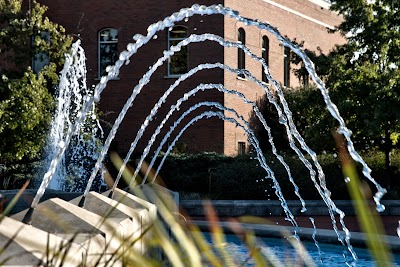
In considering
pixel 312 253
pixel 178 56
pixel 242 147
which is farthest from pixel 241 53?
pixel 312 253

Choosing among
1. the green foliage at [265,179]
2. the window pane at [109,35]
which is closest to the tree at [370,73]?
the green foliage at [265,179]

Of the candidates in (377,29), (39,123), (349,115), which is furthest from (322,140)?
(39,123)

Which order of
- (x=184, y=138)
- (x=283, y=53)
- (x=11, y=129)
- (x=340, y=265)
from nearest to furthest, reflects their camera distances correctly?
(x=340, y=265), (x=11, y=129), (x=184, y=138), (x=283, y=53)

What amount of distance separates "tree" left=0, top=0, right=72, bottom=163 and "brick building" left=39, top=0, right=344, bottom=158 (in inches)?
144

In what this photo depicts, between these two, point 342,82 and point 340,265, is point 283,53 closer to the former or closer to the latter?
point 342,82

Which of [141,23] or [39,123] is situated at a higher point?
[141,23]

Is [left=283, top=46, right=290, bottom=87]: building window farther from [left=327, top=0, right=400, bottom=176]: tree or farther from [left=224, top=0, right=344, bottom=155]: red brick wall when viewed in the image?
[left=327, top=0, right=400, bottom=176]: tree

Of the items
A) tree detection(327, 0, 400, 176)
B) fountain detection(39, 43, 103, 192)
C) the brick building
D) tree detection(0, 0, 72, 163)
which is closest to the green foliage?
tree detection(327, 0, 400, 176)

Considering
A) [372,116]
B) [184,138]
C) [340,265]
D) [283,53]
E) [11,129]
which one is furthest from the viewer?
[283,53]

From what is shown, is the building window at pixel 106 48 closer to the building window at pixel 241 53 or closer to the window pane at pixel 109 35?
the window pane at pixel 109 35

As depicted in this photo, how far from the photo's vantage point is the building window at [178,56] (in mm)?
30938

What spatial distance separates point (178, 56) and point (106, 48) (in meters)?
2.78

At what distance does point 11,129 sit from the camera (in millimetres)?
23750

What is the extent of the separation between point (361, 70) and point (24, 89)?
8.98 metres
